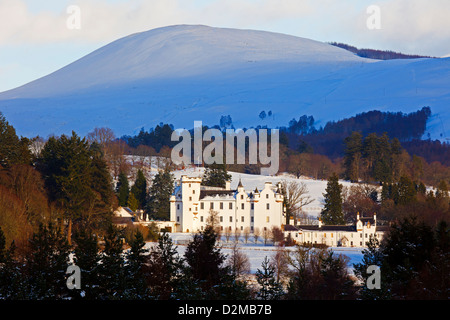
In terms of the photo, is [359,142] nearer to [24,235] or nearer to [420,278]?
[24,235]

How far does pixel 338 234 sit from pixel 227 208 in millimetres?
9874

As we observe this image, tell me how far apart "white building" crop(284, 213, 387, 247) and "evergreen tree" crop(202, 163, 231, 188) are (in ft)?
45.8

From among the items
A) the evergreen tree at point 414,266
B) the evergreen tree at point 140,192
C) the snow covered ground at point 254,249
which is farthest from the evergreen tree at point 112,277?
the evergreen tree at point 140,192

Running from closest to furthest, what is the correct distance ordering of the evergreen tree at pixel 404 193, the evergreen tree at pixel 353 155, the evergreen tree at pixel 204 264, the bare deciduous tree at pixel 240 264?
the evergreen tree at pixel 204 264
the bare deciduous tree at pixel 240 264
the evergreen tree at pixel 404 193
the evergreen tree at pixel 353 155

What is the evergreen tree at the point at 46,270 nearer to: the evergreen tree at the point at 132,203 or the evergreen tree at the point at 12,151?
the evergreen tree at the point at 12,151

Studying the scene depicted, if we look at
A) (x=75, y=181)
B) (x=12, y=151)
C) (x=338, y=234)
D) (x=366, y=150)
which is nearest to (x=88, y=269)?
(x=75, y=181)

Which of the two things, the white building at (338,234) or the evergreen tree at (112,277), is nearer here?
the evergreen tree at (112,277)

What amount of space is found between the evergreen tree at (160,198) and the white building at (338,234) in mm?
11106

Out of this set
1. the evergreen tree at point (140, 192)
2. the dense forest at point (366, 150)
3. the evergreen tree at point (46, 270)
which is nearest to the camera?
the evergreen tree at point (46, 270)

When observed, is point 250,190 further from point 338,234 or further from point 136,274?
point 136,274

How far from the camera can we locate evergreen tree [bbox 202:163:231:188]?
263 ft

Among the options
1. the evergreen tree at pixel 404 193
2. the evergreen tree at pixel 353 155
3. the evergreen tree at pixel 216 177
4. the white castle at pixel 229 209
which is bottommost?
the white castle at pixel 229 209

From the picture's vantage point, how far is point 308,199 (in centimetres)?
8994

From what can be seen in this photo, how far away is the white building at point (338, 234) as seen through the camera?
6612 centimetres
